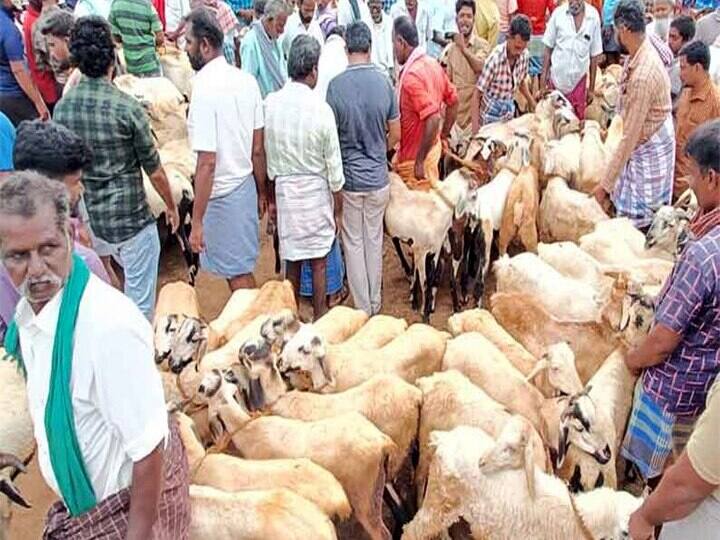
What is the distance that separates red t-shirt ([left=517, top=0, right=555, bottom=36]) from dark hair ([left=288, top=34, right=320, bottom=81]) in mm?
5568

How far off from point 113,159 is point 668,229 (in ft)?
11.6

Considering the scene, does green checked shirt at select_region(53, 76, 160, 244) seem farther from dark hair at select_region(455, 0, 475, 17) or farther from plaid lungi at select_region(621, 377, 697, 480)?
dark hair at select_region(455, 0, 475, 17)

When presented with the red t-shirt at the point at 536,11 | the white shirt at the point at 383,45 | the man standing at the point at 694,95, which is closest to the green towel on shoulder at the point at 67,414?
the man standing at the point at 694,95

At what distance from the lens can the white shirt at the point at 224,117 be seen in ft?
17.5

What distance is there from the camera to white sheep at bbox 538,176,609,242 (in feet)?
22.4

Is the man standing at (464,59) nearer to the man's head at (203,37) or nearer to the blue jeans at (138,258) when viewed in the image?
the man's head at (203,37)

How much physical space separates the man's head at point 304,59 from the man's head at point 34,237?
3.38 metres

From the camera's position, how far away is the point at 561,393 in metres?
4.57

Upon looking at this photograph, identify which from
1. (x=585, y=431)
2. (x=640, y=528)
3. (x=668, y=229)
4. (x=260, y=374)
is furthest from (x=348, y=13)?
(x=640, y=528)

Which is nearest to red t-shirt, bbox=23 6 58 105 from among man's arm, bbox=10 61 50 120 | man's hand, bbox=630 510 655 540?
man's arm, bbox=10 61 50 120

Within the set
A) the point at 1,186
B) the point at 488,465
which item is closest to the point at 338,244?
the point at 488,465

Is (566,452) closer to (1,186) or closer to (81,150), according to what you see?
(81,150)

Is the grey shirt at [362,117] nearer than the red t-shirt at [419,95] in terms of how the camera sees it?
Yes

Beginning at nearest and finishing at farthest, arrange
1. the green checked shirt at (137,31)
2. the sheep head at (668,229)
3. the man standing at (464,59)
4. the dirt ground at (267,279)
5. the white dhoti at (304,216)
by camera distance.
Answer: the sheep head at (668,229)
the white dhoti at (304,216)
the dirt ground at (267,279)
the green checked shirt at (137,31)
the man standing at (464,59)
